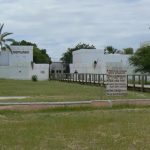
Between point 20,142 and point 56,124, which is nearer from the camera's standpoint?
point 20,142

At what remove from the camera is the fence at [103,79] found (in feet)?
124

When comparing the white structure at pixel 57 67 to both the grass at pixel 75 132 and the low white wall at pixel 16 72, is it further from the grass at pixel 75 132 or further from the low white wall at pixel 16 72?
Result: the grass at pixel 75 132

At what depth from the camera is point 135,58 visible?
239 ft

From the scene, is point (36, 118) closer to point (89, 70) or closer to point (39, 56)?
point (89, 70)

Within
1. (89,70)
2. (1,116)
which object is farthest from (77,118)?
(89,70)

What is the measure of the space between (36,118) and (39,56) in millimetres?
113528

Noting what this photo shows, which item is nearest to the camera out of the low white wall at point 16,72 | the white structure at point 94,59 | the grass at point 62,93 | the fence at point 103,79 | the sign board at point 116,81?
the sign board at point 116,81

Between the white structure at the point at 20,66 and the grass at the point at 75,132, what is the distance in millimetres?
84133

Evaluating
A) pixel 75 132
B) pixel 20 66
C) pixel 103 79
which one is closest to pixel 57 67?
pixel 20 66

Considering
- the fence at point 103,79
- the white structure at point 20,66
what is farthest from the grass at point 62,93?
the white structure at point 20,66

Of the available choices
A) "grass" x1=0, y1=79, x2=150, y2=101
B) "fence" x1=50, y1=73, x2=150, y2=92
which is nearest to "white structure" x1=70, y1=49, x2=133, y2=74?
"fence" x1=50, y1=73, x2=150, y2=92

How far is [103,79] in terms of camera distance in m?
48.5

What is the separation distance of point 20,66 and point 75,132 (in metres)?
89.0

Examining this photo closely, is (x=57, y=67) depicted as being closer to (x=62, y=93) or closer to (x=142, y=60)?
(x=142, y=60)
